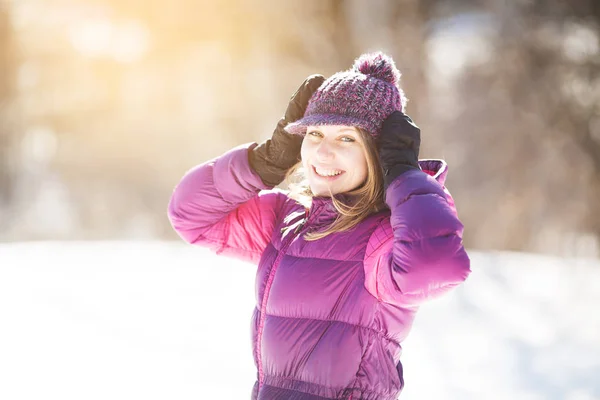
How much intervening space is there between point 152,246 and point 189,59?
162 inches

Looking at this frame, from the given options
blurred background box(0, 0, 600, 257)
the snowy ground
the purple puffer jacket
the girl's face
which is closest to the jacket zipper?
the purple puffer jacket

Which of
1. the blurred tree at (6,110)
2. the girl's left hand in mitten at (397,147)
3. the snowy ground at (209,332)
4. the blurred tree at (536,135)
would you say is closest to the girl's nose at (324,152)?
the girl's left hand in mitten at (397,147)

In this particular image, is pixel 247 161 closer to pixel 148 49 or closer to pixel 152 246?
pixel 152 246

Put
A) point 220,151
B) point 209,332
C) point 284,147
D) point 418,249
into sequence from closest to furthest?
point 418,249 → point 284,147 → point 209,332 → point 220,151

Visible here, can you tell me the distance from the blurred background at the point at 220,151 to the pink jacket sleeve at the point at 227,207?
1.06 m

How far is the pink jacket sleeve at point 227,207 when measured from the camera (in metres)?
1.42

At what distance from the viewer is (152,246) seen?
5.87 metres

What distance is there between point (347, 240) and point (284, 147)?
297 millimetres

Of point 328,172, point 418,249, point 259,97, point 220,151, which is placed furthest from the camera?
point 220,151

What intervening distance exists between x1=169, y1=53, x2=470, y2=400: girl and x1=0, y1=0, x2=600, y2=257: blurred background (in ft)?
19.1

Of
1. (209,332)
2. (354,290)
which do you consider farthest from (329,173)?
Answer: (209,332)

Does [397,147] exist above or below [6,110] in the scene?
below

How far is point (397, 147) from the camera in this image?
3.87 ft

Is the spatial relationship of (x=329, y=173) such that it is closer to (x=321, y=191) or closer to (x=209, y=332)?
(x=321, y=191)
